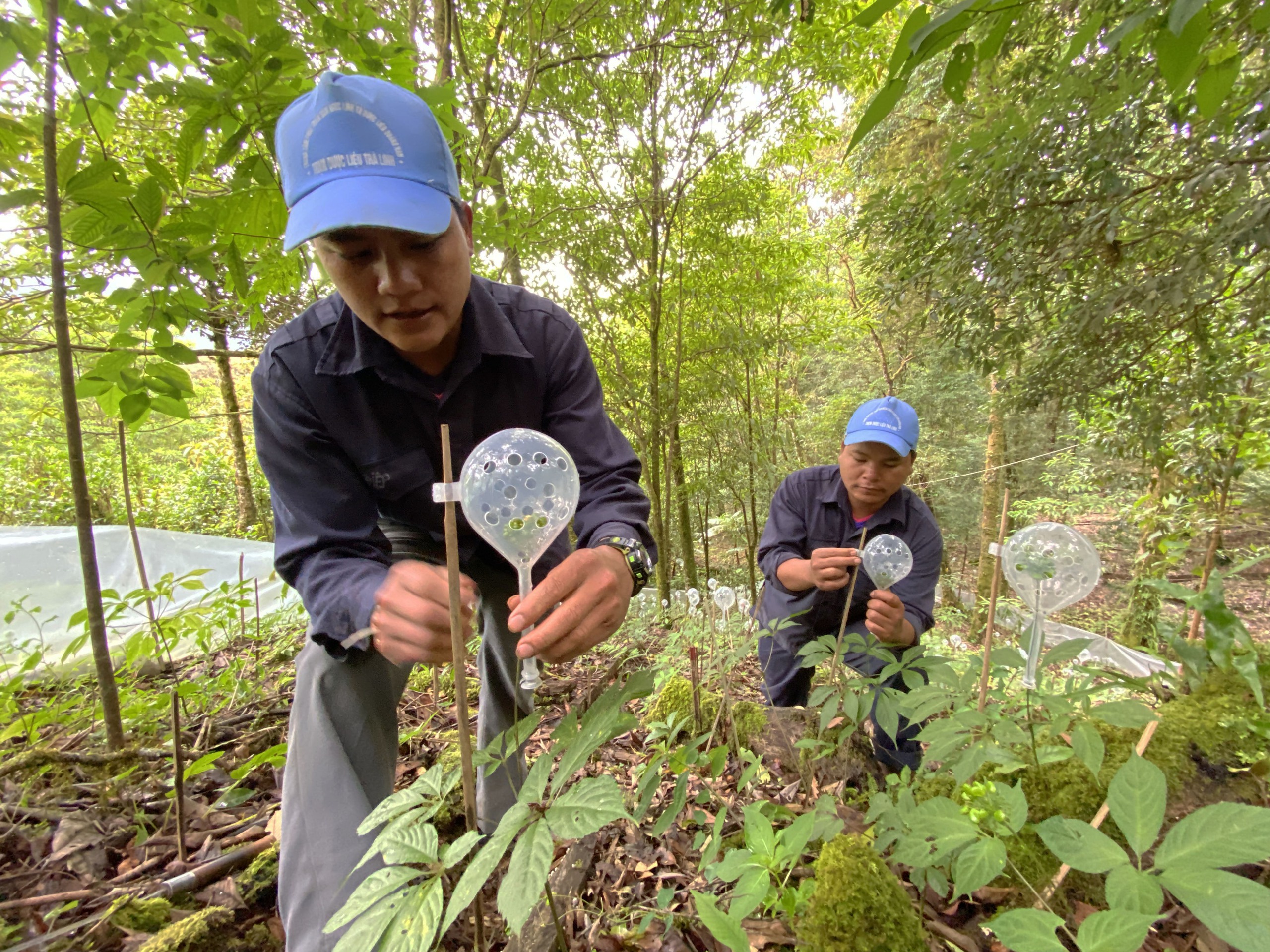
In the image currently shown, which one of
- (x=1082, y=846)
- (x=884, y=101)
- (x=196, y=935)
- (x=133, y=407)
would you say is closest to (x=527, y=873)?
(x=1082, y=846)

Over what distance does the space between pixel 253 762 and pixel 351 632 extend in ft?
2.84

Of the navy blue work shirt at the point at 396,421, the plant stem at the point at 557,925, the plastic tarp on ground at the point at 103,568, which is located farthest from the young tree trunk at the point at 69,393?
the plant stem at the point at 557,925

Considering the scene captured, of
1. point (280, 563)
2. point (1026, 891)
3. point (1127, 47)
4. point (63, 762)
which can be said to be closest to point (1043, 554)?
point (1026, 891)

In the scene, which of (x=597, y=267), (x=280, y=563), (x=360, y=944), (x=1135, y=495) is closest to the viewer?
(x=360, y=944)

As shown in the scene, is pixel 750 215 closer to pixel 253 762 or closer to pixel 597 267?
pixel 597 267

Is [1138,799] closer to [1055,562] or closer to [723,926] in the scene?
[723,926]

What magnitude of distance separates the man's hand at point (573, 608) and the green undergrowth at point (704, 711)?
3.78 ft

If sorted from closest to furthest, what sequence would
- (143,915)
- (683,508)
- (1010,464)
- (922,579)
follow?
(143,915) → (922,579) → (1010,464) → (683,508)

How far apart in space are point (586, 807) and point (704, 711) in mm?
1892

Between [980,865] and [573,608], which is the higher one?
[573,608]

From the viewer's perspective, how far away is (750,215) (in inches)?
238

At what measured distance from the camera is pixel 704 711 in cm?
248

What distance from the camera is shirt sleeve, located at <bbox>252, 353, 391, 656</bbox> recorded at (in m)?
1.42

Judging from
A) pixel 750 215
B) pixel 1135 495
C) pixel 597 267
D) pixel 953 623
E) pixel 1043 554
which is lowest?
pixel 953 623
